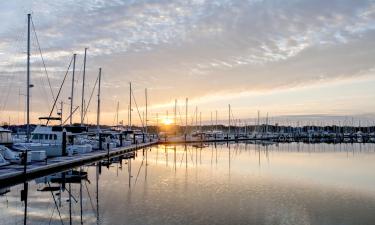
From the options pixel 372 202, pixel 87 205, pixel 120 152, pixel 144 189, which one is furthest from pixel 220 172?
pixel 120 152

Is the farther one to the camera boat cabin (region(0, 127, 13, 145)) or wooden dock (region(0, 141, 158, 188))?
boat cabin (region(0, 127, 13, 145))

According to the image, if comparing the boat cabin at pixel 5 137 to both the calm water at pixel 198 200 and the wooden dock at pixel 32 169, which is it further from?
the calm water at pixel 198 200

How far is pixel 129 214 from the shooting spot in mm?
16297

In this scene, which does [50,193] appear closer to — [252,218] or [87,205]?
[87,205]

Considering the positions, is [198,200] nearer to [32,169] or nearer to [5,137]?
[32,169]

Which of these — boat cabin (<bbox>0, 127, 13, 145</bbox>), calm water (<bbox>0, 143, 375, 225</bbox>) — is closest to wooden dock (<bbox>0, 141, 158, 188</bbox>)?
calm water (<bbox>0, 143, 375, 225</bbox>)

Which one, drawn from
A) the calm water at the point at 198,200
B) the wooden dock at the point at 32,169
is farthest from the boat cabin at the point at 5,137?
the calm water at the point at 198,200

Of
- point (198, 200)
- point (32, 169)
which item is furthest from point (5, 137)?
point (198, 200)

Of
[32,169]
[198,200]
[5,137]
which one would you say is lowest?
[198,200]

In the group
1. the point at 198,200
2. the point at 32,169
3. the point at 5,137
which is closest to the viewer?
the point at 198,200

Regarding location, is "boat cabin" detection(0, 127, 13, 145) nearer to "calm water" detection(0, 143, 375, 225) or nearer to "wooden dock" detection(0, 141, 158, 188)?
"wooden dock" detection(0, 141, 158, 188)

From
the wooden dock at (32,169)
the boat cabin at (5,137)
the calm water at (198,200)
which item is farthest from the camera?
the boat cabin at (5,137)

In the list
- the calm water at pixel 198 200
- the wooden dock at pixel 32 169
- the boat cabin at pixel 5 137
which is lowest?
the calm water at pixel 198 200

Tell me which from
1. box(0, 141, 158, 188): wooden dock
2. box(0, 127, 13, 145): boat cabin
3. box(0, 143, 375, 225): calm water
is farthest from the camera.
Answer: box(0, 127, 13, 145): boat cabin
